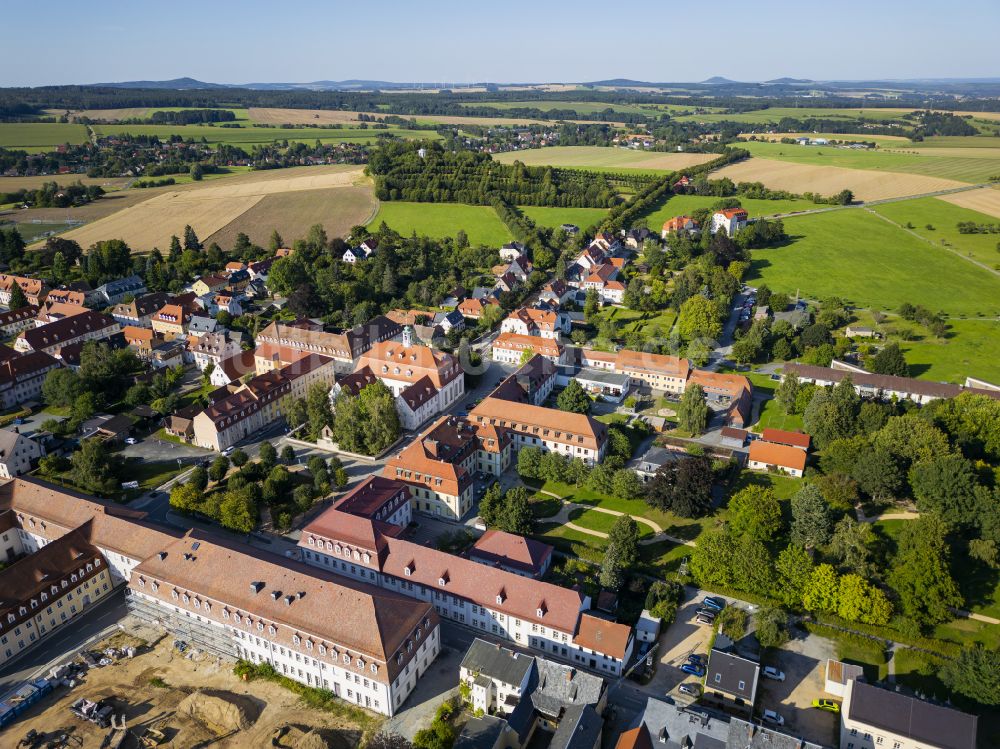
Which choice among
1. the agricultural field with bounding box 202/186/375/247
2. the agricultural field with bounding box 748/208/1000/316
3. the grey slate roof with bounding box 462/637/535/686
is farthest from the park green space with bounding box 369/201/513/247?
the grey slate roof with bounding box 462/637/535/686

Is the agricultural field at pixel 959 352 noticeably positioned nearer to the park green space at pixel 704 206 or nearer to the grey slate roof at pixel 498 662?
the park green space at pixel 704 206

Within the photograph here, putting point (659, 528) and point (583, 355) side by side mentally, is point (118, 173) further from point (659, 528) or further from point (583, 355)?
point (659, 528)

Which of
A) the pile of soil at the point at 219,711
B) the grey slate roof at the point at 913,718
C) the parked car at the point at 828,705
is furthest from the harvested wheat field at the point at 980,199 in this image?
the pile of soil at the point at 219,711

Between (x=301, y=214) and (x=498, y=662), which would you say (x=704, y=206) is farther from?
(x=498, y=662)

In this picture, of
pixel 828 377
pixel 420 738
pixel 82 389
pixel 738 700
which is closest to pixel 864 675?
pixel 738 700

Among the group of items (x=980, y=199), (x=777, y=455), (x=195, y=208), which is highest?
(x=980, y=199)

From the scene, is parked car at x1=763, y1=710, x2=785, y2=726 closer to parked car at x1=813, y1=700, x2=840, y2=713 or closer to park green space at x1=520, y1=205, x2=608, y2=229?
parked car at x1=813, y1=700, x2=840, y2=713

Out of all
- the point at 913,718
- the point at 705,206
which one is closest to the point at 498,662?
the point at 913,718

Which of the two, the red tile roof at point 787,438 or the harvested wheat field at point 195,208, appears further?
the harvested wheat field at point 195,208
